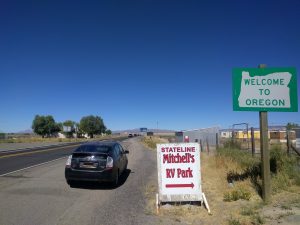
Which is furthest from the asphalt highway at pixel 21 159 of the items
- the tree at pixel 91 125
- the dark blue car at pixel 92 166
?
the tree at pixel 91 125

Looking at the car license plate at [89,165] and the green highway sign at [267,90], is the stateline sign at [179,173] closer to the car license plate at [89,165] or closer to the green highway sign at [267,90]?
the green highway sign at [267,90]

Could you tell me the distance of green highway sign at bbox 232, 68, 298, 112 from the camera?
32.7ft

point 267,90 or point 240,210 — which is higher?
point 267,90

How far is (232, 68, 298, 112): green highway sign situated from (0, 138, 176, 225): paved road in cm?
404

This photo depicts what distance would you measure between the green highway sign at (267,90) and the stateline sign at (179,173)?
193cm

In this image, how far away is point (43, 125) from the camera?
141 meters

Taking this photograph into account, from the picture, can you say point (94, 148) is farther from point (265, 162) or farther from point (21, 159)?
point (21, 159)

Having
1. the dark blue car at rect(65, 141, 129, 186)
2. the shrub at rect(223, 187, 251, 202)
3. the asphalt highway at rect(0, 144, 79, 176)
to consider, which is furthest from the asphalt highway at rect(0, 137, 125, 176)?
the shrub at rect(223, 187, 251, 202)

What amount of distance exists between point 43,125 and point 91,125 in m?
25.6

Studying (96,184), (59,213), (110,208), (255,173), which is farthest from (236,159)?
(59,213)

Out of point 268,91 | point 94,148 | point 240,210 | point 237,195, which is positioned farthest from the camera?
point 94,148

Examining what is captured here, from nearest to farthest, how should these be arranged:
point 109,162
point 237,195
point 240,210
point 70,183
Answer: point 240,210, point 237,195, point 109,162, point 70,183

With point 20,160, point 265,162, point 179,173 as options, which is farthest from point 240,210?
point 20,160

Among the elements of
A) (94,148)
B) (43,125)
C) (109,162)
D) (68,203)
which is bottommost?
(68,203)
